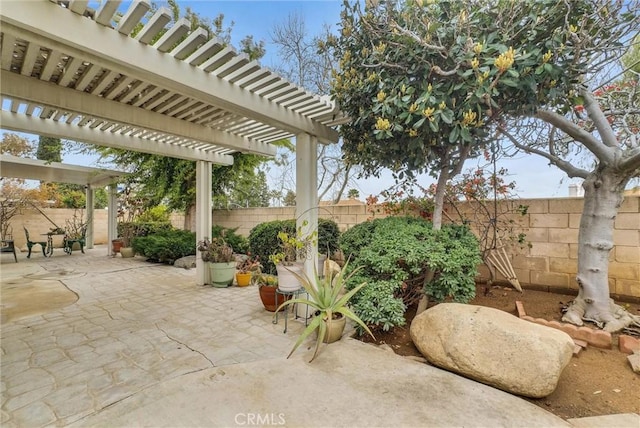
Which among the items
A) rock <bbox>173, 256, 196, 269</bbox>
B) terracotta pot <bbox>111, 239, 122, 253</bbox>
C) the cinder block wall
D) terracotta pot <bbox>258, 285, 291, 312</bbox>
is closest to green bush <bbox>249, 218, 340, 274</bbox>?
terracotta pot <bbox>258, 285, 291, 312</bbox>

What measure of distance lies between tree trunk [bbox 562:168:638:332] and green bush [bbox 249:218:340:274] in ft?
11.8

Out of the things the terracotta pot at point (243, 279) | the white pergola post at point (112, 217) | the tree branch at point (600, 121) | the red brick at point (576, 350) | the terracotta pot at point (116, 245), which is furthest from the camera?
the white pergola post at point (112, 217)

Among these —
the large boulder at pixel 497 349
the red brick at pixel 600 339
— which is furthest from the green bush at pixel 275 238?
Answer: the red brick at pixel 600 339

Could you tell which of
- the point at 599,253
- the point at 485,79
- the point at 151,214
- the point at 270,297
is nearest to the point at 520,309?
the point at 599,253

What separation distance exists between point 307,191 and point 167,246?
226 inches

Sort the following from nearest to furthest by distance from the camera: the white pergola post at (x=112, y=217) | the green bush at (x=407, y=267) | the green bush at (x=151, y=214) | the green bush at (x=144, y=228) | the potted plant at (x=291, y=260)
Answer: the green bush at (x=407, y=267) < the potted plant at (x=291, y=260) < the green bush at (x=144, y=228) < the white pergola post at (x=112, y=217) < the green bush at (x=151, y=214)

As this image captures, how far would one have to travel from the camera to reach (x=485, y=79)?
2584 millimetres

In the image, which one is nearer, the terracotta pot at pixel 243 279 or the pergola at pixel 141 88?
the pergola at pixel 141 88

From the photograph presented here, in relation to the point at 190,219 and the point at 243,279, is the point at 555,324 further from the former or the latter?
the point at 190,219

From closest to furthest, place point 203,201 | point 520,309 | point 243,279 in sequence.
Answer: point 520,309 < point 243,279 < point 203,201

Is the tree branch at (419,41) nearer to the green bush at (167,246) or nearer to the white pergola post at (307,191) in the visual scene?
the white pergola post at (307,191)

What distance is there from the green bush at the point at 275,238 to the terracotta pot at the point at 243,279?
1.93ft

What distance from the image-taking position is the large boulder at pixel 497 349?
226cm

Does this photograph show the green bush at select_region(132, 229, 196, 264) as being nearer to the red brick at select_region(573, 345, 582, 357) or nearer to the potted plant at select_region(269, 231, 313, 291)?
the potted plant at select_region(269, 231, 313, 291)
